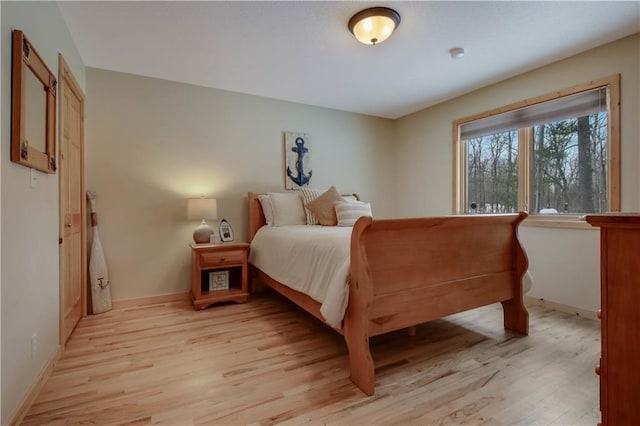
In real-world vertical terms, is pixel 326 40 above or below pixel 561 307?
above

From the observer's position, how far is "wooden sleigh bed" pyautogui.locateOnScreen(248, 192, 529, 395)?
5.27ft

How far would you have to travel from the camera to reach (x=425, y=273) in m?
1.90

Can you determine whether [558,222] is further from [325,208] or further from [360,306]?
[360,306]

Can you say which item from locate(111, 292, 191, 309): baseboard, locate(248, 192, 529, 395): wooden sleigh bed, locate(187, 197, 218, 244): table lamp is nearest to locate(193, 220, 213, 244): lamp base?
locate(187, 197, 218, 244): table lamp

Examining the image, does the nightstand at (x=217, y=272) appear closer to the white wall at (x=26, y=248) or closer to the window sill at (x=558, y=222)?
the white wall at (x=26, y=248)

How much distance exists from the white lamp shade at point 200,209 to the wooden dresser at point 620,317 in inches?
116

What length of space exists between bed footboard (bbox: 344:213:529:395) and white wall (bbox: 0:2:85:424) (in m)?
1.59

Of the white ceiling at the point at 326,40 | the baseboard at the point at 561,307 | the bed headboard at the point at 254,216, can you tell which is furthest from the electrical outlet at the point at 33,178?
the baseboard at the point at 561,307

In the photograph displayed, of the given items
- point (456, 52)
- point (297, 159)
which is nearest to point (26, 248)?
point (297, 159)

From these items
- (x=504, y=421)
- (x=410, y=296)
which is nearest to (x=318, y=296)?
(x=410, y=296)

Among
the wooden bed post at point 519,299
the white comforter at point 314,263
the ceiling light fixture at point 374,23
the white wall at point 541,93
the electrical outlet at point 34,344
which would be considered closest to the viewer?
the electrical outlet at point 34,344

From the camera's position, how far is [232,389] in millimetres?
1646

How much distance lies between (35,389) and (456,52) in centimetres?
377

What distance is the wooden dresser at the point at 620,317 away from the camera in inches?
36.6
